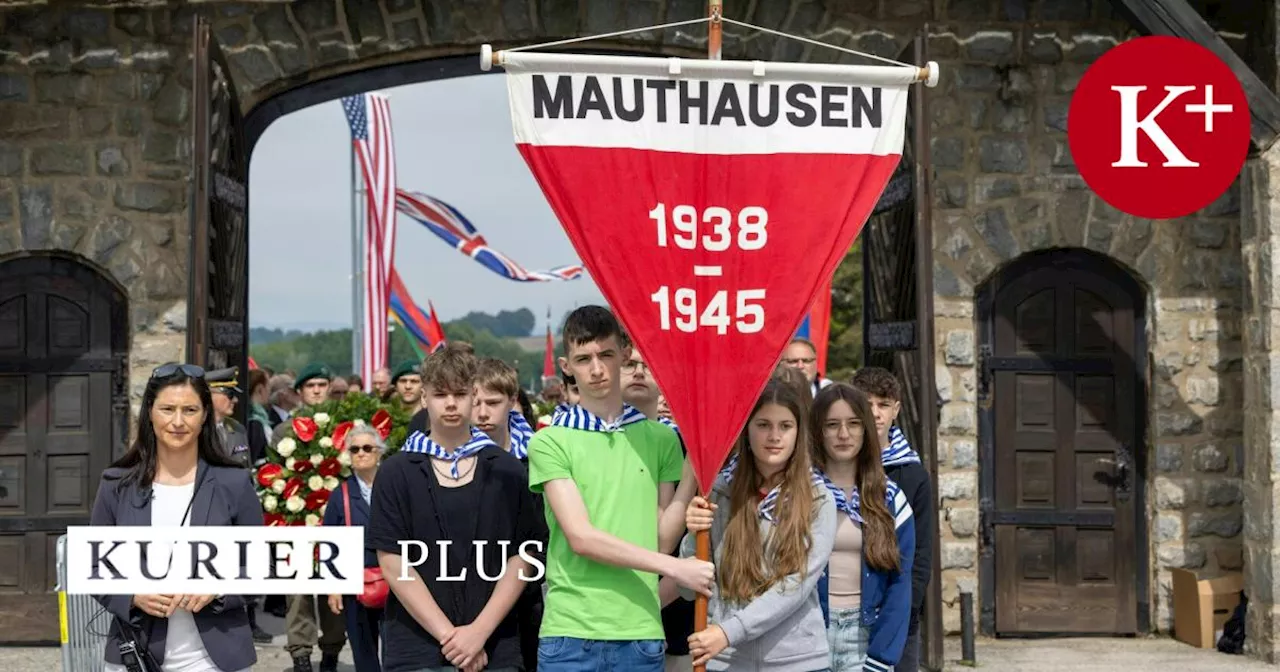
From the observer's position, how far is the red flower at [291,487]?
7289 mm

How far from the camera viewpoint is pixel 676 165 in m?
4.45

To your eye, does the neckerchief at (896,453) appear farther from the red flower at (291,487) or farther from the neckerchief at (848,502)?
the red flower at (291,487)

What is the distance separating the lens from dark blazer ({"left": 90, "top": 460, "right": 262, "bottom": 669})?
14.4 feet

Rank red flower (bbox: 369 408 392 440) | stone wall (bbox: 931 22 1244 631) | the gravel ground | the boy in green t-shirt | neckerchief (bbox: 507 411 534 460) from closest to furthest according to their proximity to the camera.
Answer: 1. the boy in green t-shirt
2. neckerchief (bbox: 507 411 534 460)
3. red flower (bbox: 369 408 392 440)
4. the gravel ground
5. stone wall (bbox: 931 22 1244 631)

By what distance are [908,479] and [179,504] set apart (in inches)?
94.5

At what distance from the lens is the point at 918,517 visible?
5.50 meters

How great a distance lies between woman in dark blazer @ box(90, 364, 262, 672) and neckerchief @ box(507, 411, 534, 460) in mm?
1806

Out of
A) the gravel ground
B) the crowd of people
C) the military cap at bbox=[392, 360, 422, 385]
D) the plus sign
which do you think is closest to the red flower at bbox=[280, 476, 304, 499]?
the gravel ground

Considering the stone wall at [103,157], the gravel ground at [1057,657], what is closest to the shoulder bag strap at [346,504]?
the gravel ground at [1057,657]

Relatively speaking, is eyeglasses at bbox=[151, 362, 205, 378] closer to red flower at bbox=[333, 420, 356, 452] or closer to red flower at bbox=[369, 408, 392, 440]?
red flower at bbox=[333, 420, 356, 452]

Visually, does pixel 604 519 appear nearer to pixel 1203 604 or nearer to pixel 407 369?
pixel 407 369

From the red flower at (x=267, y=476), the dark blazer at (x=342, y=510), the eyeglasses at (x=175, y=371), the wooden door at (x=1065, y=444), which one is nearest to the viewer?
the eyeglasses at (x=175, y=371)

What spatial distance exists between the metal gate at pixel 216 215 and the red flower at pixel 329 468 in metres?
1.45

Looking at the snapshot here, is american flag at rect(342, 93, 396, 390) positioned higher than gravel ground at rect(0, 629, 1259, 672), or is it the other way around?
american flag at rect(342, 93, 396, 390)
